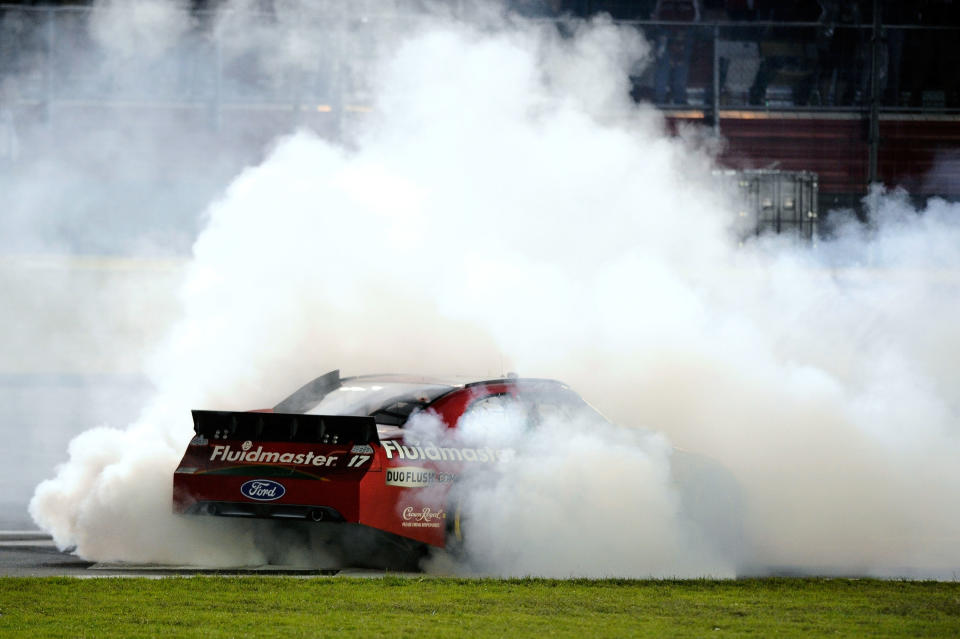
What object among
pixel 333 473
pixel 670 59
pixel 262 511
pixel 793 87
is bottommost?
pixel 262 511

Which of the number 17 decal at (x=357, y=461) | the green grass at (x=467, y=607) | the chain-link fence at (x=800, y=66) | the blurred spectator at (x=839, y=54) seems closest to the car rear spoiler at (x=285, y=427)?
the number 17 decal at (x=357, y=461)

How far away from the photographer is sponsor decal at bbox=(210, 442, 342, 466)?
7.95m

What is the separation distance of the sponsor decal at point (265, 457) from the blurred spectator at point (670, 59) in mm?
27227

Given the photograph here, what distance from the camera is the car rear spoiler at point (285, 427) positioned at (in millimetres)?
7988

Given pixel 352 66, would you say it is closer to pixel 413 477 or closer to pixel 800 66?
pixel 800 66

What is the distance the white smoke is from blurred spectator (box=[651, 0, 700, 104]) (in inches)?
736

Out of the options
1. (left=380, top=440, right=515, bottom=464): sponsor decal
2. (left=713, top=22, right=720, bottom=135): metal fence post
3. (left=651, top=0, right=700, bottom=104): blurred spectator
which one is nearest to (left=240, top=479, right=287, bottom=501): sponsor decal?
(left=380, top=440, right=515, bottom=464): sponsor decal

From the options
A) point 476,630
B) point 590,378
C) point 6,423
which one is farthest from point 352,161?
point 6,423

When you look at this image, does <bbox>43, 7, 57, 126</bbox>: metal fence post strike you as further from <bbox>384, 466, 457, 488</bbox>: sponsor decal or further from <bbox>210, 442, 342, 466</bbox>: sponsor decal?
<bbox>384, 466, 457, 488</bbox>: sponsor decal

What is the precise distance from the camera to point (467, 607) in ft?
22.2

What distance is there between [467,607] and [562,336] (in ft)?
15.1

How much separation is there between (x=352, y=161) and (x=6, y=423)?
30.5ft

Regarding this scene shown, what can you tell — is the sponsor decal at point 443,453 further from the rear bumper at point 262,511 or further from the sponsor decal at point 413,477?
the rear bumper at point 262,511

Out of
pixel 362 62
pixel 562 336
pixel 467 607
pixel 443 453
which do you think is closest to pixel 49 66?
pixel 362 62
